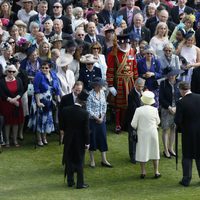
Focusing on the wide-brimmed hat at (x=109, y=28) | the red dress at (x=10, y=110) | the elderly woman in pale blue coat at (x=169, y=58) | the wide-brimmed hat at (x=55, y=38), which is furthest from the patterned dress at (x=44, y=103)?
the elderly woman in pale blue coat at (x=169, y=58)

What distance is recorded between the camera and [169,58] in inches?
744

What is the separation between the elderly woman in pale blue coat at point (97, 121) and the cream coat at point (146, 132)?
40.2 inches

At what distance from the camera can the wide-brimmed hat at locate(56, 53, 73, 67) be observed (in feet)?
58.5

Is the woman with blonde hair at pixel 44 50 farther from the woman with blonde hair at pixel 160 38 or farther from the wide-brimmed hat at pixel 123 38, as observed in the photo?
the woman with blonde hair at pixel 160 38

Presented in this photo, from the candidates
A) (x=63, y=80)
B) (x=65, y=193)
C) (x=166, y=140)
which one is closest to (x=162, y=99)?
(x=166, y=140)

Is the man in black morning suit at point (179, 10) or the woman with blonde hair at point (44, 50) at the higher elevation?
the man in black morning suit at point (179, 10)

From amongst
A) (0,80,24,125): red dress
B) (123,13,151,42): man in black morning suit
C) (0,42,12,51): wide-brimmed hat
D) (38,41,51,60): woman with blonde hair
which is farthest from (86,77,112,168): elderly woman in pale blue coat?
(123,13,151,42): man in black morning suit

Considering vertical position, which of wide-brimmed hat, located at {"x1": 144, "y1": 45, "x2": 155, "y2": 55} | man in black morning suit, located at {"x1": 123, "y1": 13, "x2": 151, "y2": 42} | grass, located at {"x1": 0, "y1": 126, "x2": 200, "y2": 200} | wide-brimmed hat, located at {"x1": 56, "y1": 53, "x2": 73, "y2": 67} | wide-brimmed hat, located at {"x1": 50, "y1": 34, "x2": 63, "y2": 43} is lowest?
grass, located at {"x1": 0, "y1": 126, "x2": 200, "y2": 200}

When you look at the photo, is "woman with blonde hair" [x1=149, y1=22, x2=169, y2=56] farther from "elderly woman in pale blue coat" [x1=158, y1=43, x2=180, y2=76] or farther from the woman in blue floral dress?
the woman in blue floral dress

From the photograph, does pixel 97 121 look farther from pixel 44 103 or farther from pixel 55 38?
pixel 55 38

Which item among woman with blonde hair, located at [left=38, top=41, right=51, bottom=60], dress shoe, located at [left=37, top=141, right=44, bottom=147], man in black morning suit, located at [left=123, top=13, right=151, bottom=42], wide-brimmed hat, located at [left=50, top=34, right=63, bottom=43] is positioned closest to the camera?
dress shoe, located at [left=37, top=141, right=44, bottom=147]

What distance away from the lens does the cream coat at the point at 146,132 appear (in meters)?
15.5

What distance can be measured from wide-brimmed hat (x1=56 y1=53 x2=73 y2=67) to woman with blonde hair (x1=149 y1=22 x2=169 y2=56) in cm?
252

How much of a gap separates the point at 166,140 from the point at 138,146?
5.06 ft
